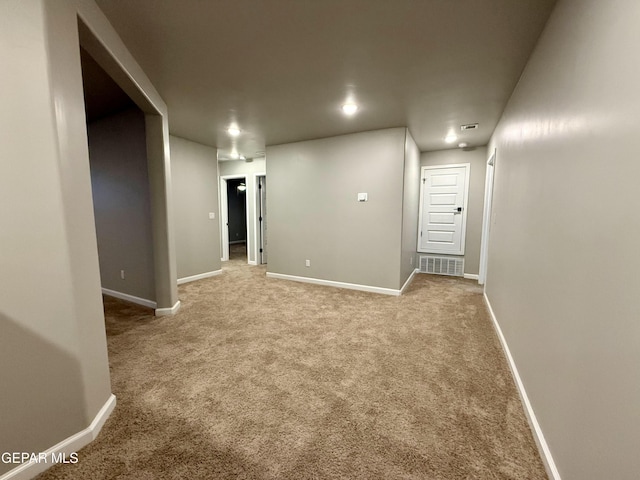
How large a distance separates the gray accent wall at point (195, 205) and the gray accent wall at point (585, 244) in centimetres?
471

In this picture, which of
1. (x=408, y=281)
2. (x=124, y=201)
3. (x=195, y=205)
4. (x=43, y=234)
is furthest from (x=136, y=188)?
(x=408, y=281)

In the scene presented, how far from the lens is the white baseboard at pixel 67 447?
1.21 meters

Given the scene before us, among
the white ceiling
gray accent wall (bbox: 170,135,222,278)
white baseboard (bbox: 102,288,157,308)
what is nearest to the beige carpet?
white baseboard (bbox: 102,288,157,308)

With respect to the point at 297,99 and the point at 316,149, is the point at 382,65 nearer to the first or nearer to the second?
the point at 297,99

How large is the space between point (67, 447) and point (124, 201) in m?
3.02

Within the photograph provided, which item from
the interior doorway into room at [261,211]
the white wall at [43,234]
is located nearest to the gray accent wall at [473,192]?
the interior doorway into room at [261,211]

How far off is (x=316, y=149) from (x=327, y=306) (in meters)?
2.60

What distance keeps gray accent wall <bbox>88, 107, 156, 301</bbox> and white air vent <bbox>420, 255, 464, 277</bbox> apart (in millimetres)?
4878

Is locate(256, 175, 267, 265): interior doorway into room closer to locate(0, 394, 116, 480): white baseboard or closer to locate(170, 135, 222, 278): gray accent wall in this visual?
locate(170, 135, 222, 278): gray accent wall

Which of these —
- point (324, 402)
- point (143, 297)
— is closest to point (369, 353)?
point (324, 402)

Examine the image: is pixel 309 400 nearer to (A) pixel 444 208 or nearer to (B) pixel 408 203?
(B) pixel 408 203

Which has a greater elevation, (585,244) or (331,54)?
(331,54)

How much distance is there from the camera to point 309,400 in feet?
5.93

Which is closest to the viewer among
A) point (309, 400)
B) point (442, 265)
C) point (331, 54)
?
point (309, 400)
